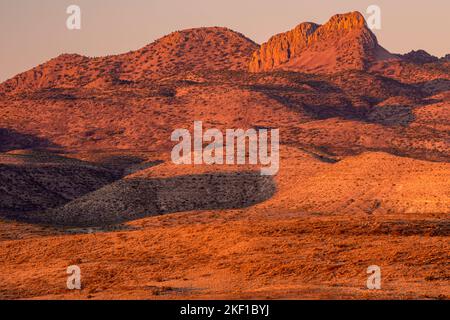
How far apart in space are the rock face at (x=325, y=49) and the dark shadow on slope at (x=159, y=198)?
10118cm

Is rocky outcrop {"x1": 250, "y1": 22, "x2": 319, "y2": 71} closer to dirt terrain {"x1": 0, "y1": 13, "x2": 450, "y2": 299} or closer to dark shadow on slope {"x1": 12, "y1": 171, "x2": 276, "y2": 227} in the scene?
dirt terrain {"x1": 0, "y1": 13, "x2": 450, "y2": 299}

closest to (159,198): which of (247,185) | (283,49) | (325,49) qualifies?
(247,185)

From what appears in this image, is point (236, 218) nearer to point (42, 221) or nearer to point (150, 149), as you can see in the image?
point (42, 221)

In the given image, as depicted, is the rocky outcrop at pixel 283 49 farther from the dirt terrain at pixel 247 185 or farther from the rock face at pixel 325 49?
the dirt terrain at pixel 247 185

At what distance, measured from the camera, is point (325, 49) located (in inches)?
7397

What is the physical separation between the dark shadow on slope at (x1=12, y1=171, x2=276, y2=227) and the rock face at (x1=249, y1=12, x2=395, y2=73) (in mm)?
101181

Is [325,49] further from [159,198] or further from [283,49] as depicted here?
[159,198]

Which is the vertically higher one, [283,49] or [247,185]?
[283,49]

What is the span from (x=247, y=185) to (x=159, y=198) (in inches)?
310

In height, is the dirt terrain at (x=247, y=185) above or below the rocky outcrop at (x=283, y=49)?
below

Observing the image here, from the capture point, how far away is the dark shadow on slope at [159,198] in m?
72.3

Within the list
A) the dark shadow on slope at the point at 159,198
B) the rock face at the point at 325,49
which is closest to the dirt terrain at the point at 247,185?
the dark shadow on slope at the point at 159,198

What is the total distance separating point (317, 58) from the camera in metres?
186

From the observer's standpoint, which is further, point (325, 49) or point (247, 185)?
point (325, 49)
